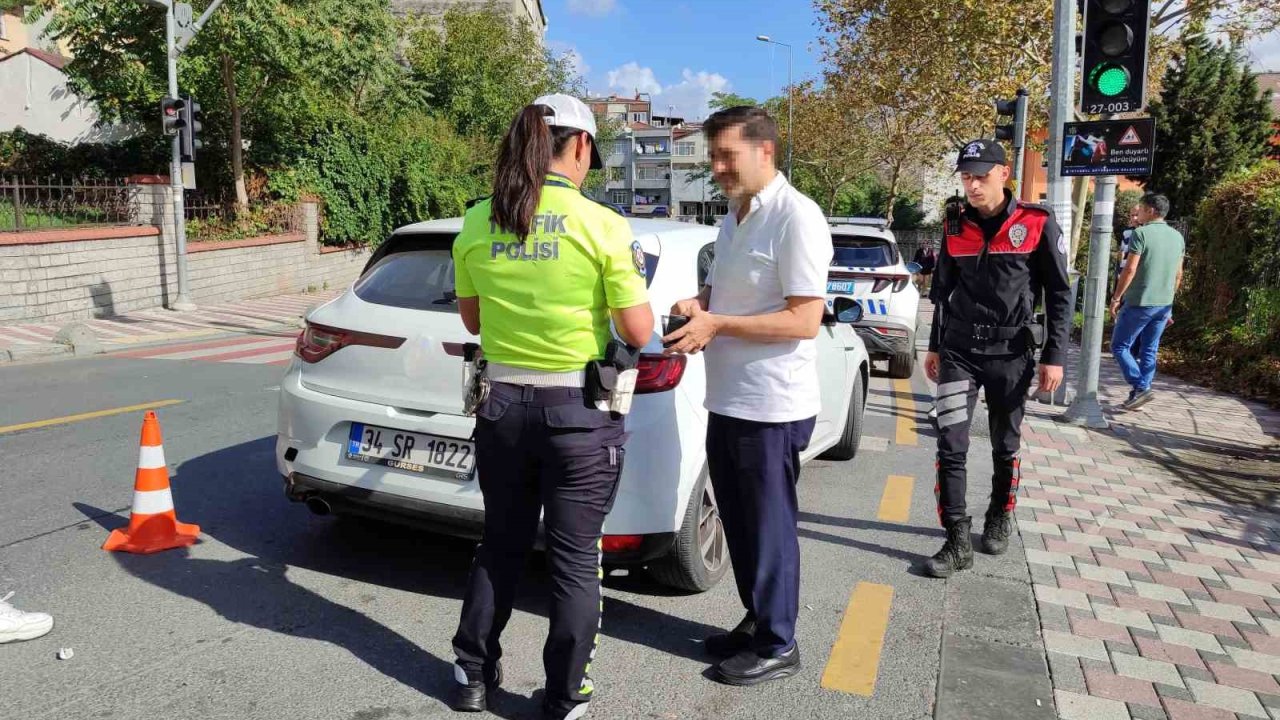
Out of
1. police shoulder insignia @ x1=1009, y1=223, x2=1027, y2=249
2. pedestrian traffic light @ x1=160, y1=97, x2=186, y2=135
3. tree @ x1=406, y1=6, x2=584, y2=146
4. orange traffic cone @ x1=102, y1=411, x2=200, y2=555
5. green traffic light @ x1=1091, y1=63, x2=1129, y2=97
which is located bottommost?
orange traffic cone @ x1=102, y1=411, x2=200, y2=555

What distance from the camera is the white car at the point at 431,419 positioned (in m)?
3.38

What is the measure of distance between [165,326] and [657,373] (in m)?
12.8

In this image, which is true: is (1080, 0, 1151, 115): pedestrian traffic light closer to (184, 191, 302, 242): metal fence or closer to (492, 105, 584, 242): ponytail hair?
(492, 105, 584, 242): ponytail hair

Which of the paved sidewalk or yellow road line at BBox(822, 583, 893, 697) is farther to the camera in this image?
the paved sidewalk

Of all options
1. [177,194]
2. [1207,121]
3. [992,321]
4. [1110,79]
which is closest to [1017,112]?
[1110,79]

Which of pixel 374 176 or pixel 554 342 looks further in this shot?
pixel 374 176

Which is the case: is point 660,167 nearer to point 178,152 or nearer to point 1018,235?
point 178,152

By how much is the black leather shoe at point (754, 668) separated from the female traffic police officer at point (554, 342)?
56 cm

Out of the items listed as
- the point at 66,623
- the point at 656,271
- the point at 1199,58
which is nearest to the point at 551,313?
the point at 656,271

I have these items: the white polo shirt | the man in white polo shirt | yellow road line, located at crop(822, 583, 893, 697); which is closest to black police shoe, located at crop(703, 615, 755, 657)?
the man in white polo shirt

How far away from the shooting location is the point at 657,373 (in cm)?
336

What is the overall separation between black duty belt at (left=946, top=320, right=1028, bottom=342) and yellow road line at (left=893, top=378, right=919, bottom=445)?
110 inches

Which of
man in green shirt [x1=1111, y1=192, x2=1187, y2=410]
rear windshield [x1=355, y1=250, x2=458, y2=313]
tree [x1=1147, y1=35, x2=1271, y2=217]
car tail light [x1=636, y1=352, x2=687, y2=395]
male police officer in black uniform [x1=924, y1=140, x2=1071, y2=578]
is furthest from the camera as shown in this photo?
tree [x1=1147, y1=35, x2=1271, y2=217]

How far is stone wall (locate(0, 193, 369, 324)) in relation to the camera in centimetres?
1329
